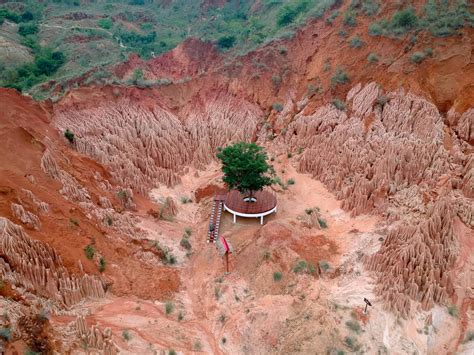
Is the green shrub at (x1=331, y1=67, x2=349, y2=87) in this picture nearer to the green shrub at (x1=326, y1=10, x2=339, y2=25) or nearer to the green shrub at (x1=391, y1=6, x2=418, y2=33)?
the green shrub at (x1=391, y1=6, x2=418, y2=33)

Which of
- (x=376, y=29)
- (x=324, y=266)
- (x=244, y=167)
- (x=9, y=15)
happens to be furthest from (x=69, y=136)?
(x=9, y=15)

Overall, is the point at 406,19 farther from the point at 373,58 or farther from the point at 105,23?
the point at 105,23

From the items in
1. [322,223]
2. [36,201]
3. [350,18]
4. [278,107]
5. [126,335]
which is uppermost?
[350,18]

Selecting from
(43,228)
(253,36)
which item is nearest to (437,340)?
(43,228)

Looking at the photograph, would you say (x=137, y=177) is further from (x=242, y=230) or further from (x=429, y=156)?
(x=429, y=156)

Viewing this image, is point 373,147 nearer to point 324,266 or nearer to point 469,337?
point 324,266

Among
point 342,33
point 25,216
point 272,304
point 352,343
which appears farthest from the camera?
point 342,33

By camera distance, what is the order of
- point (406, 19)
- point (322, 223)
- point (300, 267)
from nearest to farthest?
point (300, 267) → point (322, 223) → point (406, 19)

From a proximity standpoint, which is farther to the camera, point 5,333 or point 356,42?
point 356,42

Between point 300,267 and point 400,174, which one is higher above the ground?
point 400,174
